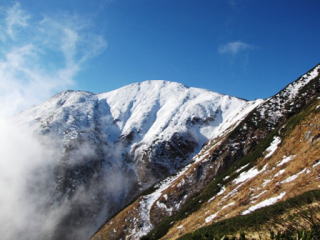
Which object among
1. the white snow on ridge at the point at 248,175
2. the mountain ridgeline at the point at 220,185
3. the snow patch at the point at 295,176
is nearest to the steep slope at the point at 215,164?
the mountain ridgeline at the point at 220,185

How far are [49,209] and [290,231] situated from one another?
581 feet

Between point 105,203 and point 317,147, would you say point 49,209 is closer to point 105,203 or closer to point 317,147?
point 105,203

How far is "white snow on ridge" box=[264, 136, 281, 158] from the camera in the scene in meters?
68.5

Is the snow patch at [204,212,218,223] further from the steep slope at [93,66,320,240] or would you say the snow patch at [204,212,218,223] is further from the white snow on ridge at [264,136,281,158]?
the steep slope at [93,66,320,240]

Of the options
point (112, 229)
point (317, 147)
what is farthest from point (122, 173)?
point (317, 147)

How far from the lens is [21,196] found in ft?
563

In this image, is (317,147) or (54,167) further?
(54,167)

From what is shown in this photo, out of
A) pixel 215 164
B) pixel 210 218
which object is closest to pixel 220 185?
pixel 210 218

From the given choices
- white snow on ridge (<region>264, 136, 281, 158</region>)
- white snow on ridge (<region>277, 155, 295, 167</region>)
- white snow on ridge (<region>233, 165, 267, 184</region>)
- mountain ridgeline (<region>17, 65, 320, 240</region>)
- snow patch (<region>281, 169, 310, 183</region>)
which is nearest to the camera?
mountain ridgeline (<region>17, 65, 320, 240</region>)

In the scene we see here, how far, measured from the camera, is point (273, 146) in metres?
71.1

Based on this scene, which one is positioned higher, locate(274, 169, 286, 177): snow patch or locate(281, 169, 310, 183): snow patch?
locate(274, 169, 286, 177): snow patch

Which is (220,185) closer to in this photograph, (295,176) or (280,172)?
(280,172)

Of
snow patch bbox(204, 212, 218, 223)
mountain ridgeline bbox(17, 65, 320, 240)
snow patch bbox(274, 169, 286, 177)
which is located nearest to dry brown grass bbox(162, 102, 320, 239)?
mountain ridgeline bbox(17, 65, 320, 240)

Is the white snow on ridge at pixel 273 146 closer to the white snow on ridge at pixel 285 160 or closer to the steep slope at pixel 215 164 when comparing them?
the white snow on ridge at pixel 285 160
